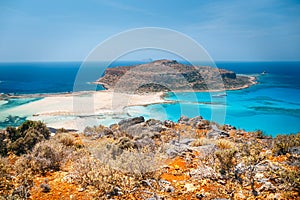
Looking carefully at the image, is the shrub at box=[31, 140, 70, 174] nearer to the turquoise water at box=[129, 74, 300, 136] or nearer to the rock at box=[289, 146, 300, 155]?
the rock at box=[289, 146, 300, 155]

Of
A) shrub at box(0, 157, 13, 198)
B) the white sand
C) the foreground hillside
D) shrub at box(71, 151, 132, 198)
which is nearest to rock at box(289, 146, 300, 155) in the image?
the foreground hillside

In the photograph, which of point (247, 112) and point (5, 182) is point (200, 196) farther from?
point (247, 112)

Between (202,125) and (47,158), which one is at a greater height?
(47,158)

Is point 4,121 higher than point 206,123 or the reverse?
the reverse

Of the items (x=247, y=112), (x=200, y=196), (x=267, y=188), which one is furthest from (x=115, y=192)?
(x=247, y=112)

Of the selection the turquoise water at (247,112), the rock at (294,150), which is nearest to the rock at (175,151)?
the rock at (294,150)

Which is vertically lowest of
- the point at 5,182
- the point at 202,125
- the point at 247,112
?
the point at 247,112

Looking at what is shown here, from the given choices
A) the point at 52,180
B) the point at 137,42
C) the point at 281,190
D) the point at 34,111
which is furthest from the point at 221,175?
the point at 34,111

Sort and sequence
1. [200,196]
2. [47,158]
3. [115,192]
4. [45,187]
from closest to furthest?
[200,196] → [115,192] → [45,187] → [47,158]

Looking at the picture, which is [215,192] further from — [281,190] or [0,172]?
[0,172]
